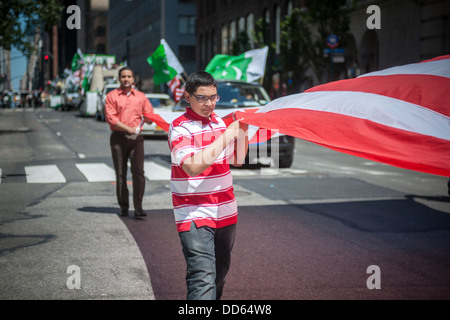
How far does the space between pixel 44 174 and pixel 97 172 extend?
116 centimetres

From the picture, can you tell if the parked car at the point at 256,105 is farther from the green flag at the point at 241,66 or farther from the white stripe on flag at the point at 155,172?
the green flag at the point at 241,66

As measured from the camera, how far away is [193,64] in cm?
8625

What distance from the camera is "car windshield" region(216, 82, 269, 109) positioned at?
595 inches

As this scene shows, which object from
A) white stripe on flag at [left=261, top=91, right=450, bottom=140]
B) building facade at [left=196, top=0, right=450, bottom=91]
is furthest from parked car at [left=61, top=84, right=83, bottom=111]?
white stripe on flag at [left=261, top=91, right=450, bottom=140]

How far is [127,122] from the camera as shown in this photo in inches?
323

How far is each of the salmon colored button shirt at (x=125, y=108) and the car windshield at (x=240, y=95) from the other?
6.71 m

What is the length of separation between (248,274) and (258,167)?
921 cm

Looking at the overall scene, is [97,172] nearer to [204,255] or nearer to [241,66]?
[241,66]

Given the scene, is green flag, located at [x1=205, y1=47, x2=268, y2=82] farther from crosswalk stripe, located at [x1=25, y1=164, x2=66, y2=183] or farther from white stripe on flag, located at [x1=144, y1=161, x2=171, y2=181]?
crosswalk stripe, located at [x1=25, y1=164, x2=66, y2=183]

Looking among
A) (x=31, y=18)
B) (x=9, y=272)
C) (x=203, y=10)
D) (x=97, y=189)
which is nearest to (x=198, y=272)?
(x=9, y=272)

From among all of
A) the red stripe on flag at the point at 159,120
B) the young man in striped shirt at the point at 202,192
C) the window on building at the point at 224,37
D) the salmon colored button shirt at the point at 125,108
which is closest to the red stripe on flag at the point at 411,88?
the young man in striped shirt at the point at 202,192

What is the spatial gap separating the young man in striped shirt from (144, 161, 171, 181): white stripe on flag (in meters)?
8.84

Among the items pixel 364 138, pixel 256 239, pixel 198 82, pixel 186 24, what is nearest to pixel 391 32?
pixel 256 239

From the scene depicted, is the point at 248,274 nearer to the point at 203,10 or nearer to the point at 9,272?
the point at 9,272
